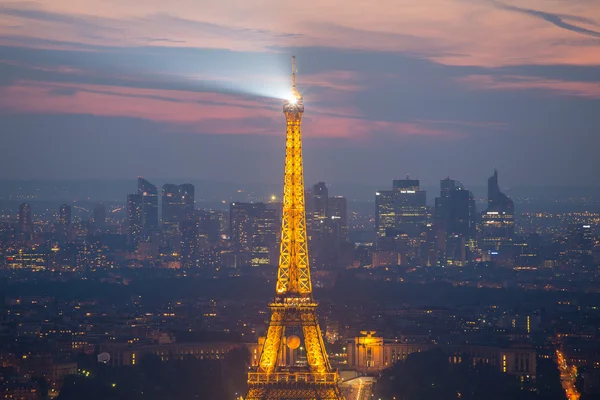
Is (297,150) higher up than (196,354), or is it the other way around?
(297,150)

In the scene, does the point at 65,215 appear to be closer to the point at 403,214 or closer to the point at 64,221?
the point at 64,221

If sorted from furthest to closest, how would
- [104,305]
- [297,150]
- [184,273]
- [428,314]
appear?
[184,273]
[104,305]
[428,314]
[297,150]

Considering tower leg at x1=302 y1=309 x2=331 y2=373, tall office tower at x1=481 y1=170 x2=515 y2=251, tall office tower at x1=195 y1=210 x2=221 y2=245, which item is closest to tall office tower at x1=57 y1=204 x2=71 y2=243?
tall office tower at x1=195 y1=210 x2=221 y2=245

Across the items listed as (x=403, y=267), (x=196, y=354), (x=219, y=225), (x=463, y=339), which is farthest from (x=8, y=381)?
(x=219, y=225)

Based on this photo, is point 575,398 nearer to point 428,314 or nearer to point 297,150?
point 297,150

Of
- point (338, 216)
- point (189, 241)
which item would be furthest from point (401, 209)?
point (189, 241)

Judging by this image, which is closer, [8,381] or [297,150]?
[297,150]

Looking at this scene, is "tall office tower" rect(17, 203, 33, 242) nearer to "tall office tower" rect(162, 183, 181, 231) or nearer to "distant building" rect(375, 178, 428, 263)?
"tall office tower" rect(162, 183, 181, 231)
